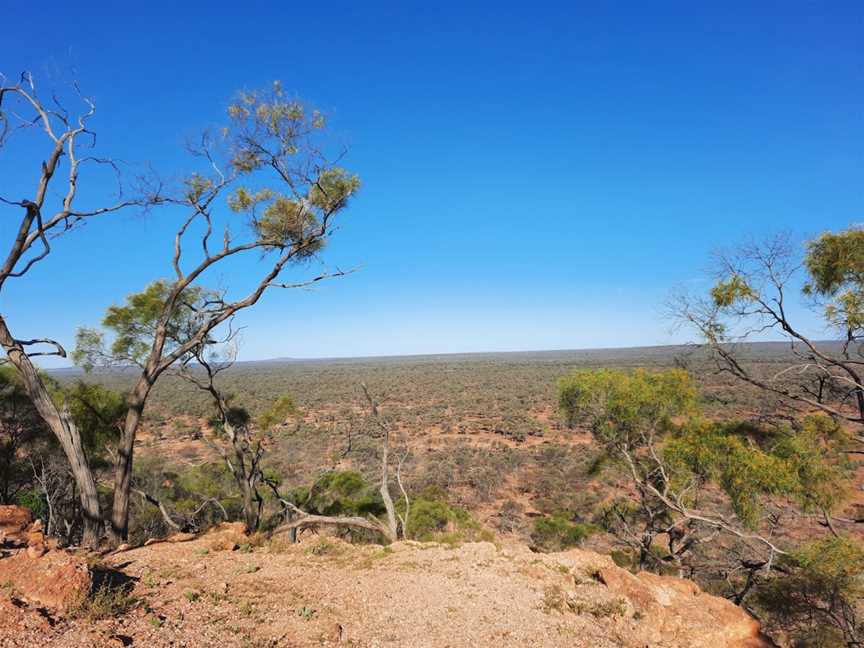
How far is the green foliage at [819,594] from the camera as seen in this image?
24.2 ft

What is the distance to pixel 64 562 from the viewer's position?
156 inches

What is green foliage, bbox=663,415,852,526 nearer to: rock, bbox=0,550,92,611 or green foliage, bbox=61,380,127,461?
rock, bbox=0,550,92,611

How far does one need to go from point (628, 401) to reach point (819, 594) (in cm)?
508

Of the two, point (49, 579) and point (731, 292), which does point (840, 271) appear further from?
point (49, 579)

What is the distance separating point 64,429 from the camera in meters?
5.66

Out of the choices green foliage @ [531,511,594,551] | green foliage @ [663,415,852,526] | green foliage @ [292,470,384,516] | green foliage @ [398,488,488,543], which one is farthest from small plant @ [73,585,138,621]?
green foliage @ [531,511,594,551]

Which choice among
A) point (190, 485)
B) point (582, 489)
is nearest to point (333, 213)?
point (190, 485)

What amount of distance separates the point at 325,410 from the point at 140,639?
39.2m

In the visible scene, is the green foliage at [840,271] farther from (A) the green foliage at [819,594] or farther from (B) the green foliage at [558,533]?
(B) the green foliage at [558,533]

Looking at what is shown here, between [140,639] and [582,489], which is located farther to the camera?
[582,489]

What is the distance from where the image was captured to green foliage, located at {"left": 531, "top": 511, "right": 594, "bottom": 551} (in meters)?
14.1

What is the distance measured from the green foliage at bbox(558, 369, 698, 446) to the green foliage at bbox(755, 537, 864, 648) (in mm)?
3906

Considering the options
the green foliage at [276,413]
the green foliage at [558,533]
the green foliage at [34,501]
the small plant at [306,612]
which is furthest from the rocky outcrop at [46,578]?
the green foliage at [558,533]

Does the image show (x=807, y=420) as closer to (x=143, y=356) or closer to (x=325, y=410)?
(x=143, y=356)
